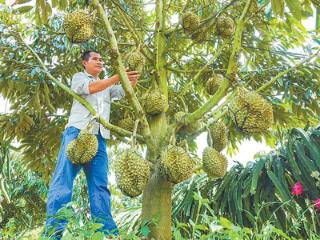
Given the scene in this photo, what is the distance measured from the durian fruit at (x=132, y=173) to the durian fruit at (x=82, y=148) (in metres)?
0.31

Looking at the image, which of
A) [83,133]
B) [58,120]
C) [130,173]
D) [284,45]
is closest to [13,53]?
[58,120]

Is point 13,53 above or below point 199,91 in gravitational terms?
above

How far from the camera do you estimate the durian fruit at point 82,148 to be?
245cm

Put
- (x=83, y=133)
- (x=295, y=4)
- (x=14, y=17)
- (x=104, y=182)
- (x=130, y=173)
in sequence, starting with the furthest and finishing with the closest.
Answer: (x=14, y=17) → (x=104, y=182) → (x=83, y=133) → (x=130, y=173) → (x=295, y=4)

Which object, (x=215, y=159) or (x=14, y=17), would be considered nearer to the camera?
(x=215, y=159)

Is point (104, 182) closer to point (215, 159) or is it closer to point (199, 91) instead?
point (215, 159)

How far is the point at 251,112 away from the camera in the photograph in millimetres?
2125

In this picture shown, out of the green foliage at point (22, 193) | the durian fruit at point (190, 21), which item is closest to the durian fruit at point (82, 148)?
the durian fruit at point (190, 21)

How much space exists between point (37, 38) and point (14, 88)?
46 cm

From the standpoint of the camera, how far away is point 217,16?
9.61 feet

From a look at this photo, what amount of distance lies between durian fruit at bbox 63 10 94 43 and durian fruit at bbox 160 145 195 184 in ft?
2.56

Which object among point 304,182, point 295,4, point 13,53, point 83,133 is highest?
point 13,53

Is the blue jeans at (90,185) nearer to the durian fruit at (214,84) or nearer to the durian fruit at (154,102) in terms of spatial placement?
the durian fruit at (154,102)

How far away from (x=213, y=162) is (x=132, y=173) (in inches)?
16.8
